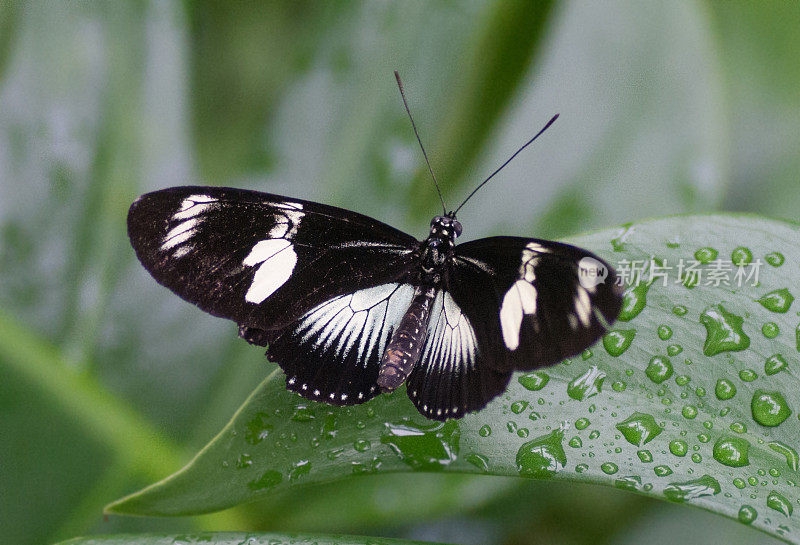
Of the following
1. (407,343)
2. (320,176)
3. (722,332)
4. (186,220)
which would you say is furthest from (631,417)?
(320,176)

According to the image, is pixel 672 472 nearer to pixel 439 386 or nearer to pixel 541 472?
pixel 541 472

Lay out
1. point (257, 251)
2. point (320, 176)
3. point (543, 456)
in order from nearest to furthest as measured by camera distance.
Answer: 1. point (543, 456)
2. point (257, 251)
3. point (320, 176)

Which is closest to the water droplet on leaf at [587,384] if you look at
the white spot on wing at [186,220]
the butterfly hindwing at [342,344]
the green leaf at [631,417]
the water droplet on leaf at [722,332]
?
the green leaf at [631,417]

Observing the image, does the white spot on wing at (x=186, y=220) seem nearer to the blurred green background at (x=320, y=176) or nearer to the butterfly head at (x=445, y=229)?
the butterfly head at (x=445, y=229)

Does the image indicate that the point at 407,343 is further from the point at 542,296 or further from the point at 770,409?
the point at 770,409

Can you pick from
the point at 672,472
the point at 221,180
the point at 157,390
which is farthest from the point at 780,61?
the point at 157,390
